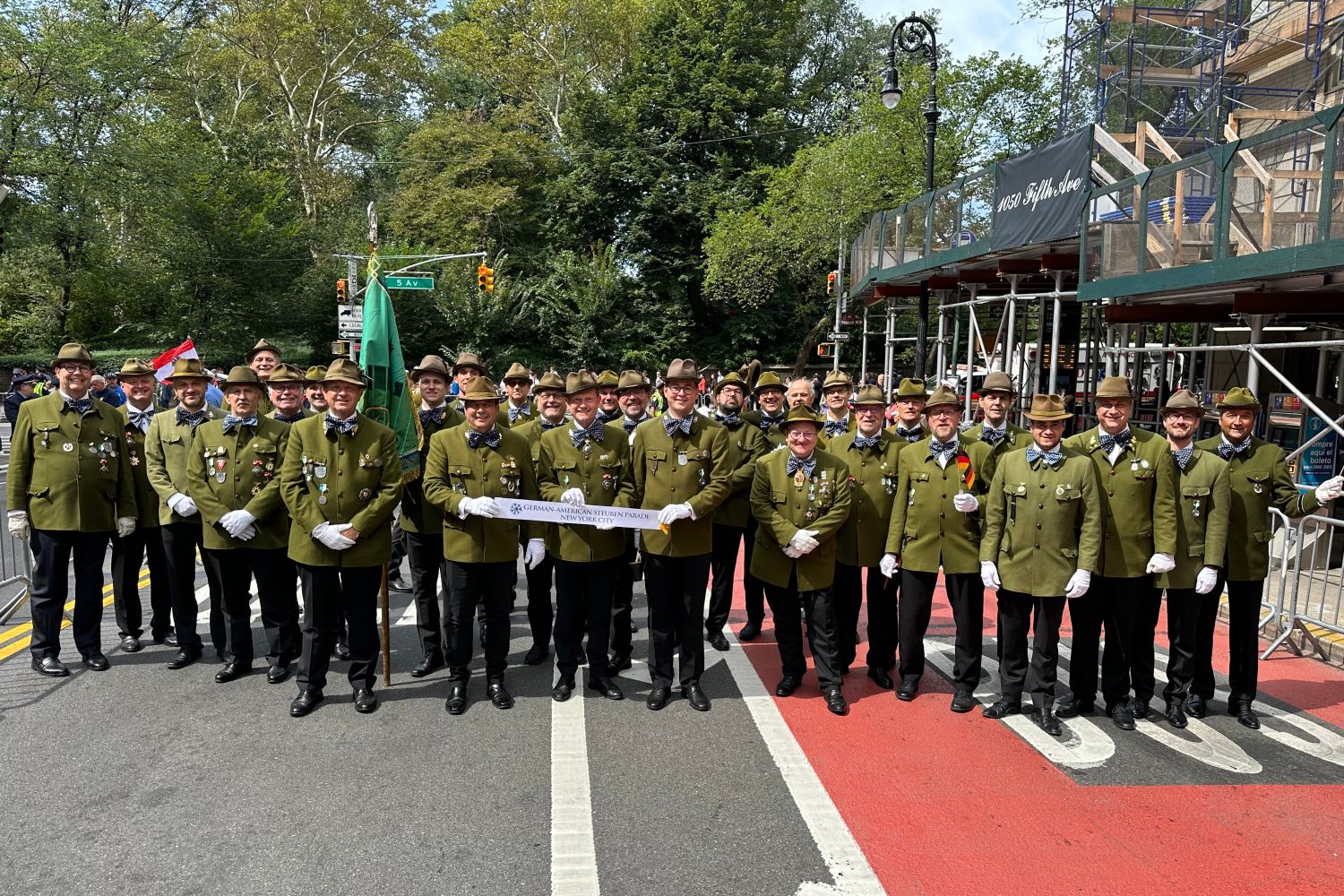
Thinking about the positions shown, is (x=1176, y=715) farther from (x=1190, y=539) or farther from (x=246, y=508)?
(x=246, y=508)

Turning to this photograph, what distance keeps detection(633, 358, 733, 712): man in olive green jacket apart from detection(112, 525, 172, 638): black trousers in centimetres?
384

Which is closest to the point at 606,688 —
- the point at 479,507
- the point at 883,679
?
the point at 479,507

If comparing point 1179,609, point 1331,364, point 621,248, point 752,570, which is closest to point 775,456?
point 752,570

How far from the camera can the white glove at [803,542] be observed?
609 centimetres

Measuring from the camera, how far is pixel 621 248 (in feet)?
140

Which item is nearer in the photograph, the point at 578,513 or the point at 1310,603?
the point at 578,513

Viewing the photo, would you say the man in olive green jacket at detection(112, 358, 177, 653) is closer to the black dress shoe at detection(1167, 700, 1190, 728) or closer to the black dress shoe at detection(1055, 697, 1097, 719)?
the black dress shoe at detection(1055, 697, 1097, 719)

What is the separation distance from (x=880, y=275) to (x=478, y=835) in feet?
52.6

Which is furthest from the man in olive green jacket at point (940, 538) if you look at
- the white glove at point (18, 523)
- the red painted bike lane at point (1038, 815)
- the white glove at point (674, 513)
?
the white glove at point (18, 523)

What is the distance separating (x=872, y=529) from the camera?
22.0 ft

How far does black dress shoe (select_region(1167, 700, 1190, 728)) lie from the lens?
5914 millimetres

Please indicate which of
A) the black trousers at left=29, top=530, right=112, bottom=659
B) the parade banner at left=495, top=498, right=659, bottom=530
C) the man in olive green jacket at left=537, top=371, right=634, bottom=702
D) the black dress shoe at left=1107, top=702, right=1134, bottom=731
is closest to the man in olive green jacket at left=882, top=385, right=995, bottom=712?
the black dress shoe at left=1107, top=702, right=1134, bottom=731

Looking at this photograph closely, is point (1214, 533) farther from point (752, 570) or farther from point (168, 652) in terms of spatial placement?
point (168, 652)

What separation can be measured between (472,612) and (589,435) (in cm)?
140
